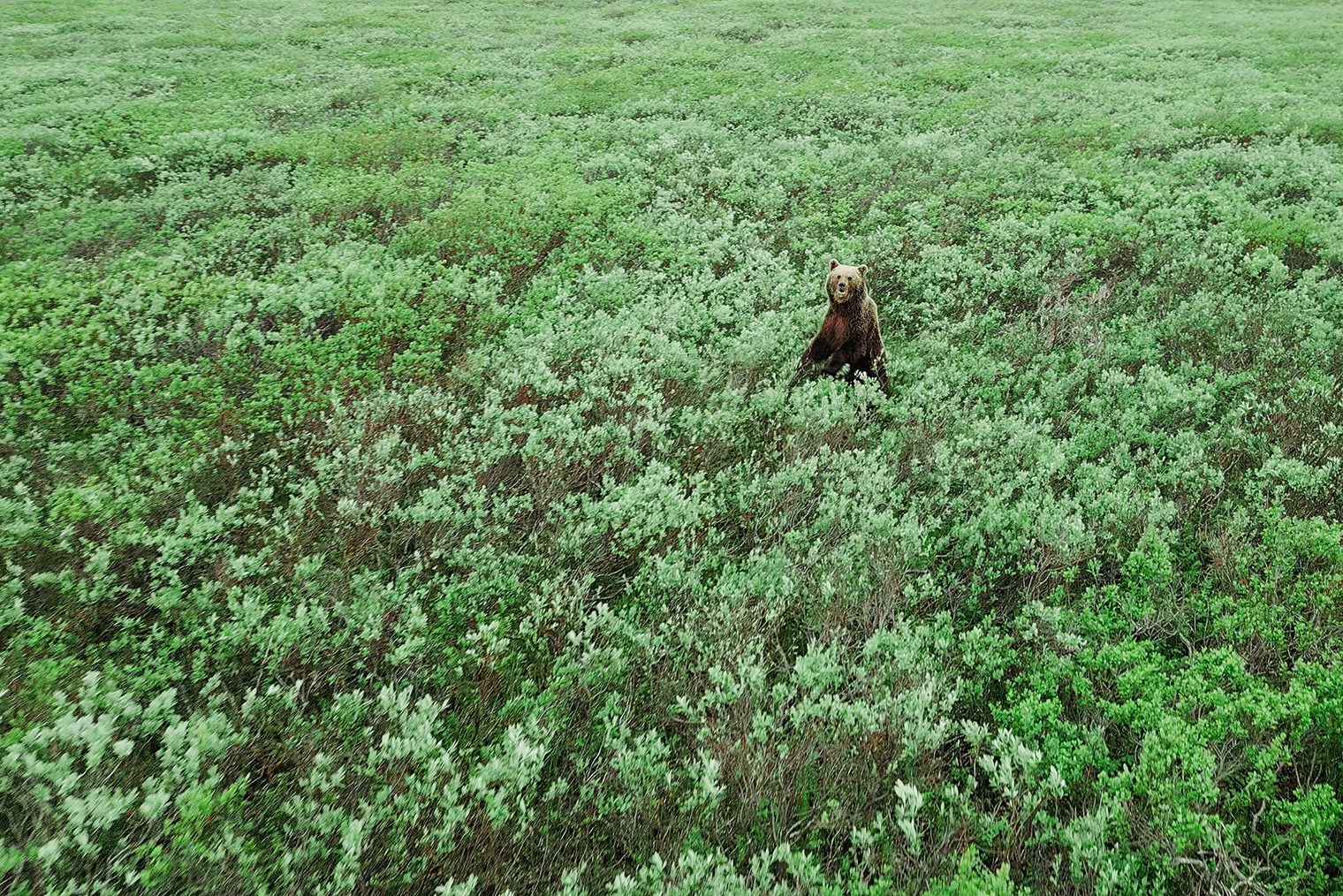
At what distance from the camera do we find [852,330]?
8.09 metres

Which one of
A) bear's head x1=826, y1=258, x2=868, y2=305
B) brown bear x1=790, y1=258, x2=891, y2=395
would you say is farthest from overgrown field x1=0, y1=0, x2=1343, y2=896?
bear's head x1=826, y1=258, x2=868, y2=305

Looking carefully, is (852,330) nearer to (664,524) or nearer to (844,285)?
(844,285)

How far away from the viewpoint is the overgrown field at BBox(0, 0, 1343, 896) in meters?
3.78

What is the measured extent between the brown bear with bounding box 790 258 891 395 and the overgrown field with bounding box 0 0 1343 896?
0.57 metres

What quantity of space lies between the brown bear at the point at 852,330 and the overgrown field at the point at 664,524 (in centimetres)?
57

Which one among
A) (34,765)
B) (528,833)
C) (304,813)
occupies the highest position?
(34,765)

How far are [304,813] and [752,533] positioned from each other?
12.8 ft

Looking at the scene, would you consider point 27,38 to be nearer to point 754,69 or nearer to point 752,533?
point 754,69

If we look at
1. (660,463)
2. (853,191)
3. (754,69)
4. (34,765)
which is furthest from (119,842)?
(754,69)

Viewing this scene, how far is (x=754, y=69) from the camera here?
74.5 ft

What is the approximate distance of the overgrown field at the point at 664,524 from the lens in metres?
3.78

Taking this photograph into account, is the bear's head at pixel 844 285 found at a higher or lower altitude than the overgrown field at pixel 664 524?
higher

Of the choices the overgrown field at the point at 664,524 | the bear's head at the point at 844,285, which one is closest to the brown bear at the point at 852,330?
the bear's head at the point at 844,285

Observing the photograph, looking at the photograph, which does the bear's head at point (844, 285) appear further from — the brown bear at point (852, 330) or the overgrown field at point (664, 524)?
the overgrown field at point (664, 524)
